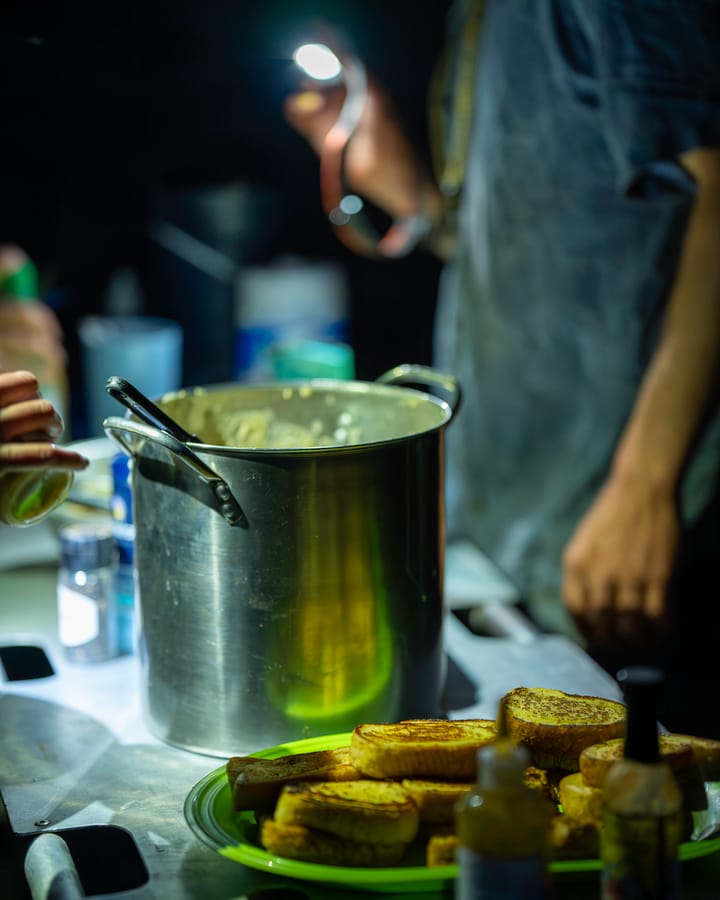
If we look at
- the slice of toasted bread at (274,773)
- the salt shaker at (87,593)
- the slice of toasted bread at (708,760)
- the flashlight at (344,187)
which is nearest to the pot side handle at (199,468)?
the slice of toasted bread at (274,773)

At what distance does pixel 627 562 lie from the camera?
1.66 metres

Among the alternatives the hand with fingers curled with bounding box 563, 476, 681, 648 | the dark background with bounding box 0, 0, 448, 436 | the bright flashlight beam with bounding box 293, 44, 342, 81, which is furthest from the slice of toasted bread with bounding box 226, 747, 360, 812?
the dark background with bounding box 0, 0, 448, 436

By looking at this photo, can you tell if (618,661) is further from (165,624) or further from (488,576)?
(165,624)

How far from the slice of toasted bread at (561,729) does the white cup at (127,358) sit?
177cm

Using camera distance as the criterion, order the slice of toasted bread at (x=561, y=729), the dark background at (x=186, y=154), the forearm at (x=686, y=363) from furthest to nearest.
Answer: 1. the dark background at (x=186, y=154)
2. the forearm at (x=686, y=363)
3. the slice of toasted bread at (x=561, y=729)

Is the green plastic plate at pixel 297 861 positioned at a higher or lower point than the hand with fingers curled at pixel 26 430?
lower

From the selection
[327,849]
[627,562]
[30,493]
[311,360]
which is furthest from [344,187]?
[327,849]

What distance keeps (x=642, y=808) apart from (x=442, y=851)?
0.17 meters

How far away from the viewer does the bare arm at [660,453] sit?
1.60 m

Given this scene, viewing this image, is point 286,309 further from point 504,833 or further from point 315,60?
point 504,833

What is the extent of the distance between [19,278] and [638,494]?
56.5 inches

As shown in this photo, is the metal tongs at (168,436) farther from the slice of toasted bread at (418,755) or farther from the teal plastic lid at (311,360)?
the teal plastic lid at (311,360)

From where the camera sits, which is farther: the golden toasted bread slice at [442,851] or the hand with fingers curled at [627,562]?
the hand with fingers curled at [627,562]

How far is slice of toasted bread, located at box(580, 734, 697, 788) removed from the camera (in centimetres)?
82
